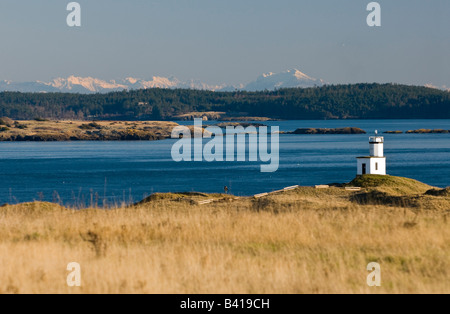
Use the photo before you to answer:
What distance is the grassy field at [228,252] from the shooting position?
11266mm

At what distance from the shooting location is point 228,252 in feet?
45.9

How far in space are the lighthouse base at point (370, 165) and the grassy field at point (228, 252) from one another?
60.9ft

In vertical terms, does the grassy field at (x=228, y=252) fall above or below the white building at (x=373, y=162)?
below

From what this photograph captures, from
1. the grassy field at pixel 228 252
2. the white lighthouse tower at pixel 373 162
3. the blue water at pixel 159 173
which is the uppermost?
the white lighthouse tower at pixel 373 162

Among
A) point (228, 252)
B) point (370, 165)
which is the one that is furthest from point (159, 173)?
point (228, 252)

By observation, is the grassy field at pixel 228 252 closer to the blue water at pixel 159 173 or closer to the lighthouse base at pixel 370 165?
the lighthouse base at pixel 370 165

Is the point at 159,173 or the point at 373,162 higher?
the point at 373,162

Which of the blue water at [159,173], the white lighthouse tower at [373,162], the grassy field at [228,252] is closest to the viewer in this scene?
the grassy field at [228,252]

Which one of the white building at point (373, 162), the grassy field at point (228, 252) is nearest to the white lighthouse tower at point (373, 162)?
the white building at point (373, 162)

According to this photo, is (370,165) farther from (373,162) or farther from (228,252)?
(228,252)

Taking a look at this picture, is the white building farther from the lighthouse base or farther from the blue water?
the blue water

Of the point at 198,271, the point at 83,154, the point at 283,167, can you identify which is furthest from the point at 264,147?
the point at 198,271

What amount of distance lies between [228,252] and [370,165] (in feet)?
90.8
